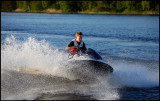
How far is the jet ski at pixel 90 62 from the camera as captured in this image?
1122 centimetres

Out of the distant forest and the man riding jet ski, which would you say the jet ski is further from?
the distant forest

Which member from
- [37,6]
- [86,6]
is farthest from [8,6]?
[86,6]

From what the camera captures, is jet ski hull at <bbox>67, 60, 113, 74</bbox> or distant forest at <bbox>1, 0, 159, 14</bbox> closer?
jet ski hull at <bbox>67, 60, 113, 74</bbox>

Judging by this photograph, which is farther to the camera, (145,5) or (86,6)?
(86,6)

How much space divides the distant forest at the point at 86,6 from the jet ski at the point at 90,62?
248 feet

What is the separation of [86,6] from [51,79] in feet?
311

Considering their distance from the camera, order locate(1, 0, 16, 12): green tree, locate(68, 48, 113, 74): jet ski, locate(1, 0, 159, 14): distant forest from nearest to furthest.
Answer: locate(68, 48, 113, 74): jet ski → locate(1, 0, 159, 14): distant forest → locate(1, 0, 16, 12): green tree

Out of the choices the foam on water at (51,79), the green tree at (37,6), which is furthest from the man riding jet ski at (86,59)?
the green tree at (37,6)

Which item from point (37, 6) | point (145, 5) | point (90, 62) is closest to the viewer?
point (90, 62)

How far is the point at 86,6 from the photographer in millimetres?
105500

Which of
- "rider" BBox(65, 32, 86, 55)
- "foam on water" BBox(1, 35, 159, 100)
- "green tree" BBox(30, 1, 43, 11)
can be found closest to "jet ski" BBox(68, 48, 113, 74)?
"rider" BBox(65, 32, 86, 55)

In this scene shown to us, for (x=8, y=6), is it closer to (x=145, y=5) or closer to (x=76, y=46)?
(x=145, y=5)

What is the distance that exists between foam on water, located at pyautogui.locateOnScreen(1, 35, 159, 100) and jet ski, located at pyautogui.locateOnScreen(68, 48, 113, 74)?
33 centimetres

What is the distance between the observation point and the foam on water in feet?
33.0
